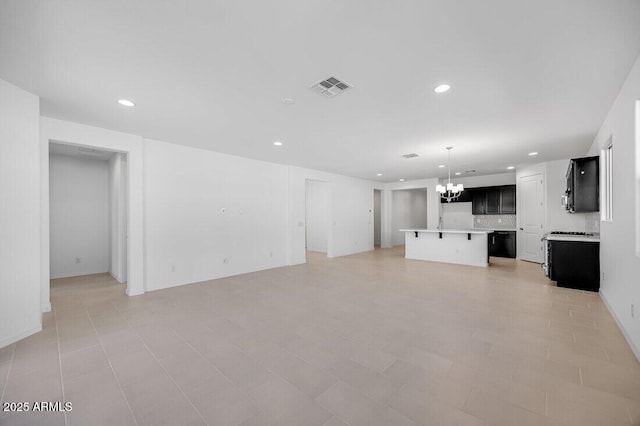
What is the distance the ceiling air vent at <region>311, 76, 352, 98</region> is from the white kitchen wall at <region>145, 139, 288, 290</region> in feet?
12.0

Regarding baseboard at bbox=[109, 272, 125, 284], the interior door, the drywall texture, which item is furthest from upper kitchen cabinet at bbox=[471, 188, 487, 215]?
the drywall texture

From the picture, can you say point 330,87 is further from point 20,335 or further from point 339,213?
point 339,213

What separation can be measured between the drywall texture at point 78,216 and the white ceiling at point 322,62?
10.2 feet

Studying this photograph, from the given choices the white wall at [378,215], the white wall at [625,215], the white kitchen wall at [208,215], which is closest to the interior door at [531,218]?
the white wall at [625,215]

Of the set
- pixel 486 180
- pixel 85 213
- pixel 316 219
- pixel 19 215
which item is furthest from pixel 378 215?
pixel 19 215

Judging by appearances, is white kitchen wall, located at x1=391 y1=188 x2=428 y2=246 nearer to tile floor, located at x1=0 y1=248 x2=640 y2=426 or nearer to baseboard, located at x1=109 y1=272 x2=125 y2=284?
tile floor, located at x1=0 y1=248 x2=640 y2=426

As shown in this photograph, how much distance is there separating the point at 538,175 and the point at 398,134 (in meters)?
5.60

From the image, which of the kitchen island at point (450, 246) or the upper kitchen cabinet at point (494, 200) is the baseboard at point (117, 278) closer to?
the kitchen island at point (450, 246)

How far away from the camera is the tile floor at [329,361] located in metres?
1.79

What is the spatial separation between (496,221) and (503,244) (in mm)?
1197

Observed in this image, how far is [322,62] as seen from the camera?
240cm

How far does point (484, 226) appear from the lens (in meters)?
9.48

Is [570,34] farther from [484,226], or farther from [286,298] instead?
[484,226]

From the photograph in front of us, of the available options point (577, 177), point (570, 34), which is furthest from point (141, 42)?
point (577, 177)
